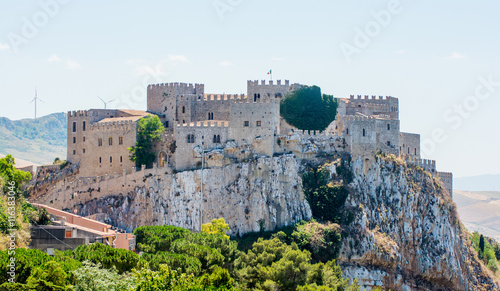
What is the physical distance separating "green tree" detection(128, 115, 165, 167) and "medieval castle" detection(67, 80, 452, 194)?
0.74 meters

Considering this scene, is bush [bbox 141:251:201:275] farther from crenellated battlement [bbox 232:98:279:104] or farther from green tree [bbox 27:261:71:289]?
crenellated battlement [bbox 232:98:279:104]

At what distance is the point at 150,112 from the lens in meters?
92.3

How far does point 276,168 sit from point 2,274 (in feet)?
136

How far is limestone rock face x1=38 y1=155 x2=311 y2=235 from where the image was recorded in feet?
260

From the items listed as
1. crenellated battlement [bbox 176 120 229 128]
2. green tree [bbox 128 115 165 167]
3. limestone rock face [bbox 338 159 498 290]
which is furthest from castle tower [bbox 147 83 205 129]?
limestone rock face [bbox 338 159 498 290]

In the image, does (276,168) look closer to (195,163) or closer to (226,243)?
(195,163)

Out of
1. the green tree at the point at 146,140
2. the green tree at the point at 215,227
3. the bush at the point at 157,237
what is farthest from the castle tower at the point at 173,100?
the bush at the point at 157,237

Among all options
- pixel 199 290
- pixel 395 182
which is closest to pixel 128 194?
pixel 395 182

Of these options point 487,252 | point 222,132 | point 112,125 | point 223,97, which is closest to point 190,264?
point 222,132

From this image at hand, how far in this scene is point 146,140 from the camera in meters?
84.5

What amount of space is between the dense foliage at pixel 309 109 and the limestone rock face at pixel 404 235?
7.37 m

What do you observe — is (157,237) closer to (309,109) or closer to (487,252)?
(309,109)

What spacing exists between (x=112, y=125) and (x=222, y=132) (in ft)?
46.7

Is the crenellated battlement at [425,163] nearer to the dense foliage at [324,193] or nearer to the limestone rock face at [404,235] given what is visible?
the limestone rock face at [404,235]
